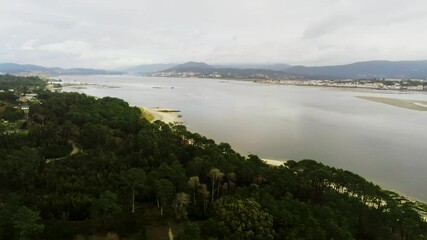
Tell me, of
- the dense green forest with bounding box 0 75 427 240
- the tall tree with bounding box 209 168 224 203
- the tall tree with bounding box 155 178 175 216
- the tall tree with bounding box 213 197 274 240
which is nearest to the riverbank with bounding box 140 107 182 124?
the dense green forest with bounding box 0 75 427 240

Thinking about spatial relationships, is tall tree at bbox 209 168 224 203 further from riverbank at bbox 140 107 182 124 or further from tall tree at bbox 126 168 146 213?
riverbank at bbox 140 107 182 124

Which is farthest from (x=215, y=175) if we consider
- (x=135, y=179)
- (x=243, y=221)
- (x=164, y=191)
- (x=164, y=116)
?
(x=164, y=116)

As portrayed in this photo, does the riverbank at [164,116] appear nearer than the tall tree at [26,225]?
No

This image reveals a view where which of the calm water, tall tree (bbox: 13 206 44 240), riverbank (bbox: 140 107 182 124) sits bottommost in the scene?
the calm water

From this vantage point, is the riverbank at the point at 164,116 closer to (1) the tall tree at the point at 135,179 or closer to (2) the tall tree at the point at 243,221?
(1) the tall tree at the point at 135,179

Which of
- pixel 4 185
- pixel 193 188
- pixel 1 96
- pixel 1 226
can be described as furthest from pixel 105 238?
pixel 1 96

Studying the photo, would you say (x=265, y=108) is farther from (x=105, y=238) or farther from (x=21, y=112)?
(x=105, y=238)

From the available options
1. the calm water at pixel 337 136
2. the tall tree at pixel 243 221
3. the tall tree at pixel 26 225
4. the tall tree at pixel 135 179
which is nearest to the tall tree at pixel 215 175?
the tall tree at pixel 135 179

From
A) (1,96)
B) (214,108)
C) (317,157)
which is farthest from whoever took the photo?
(214,108)
